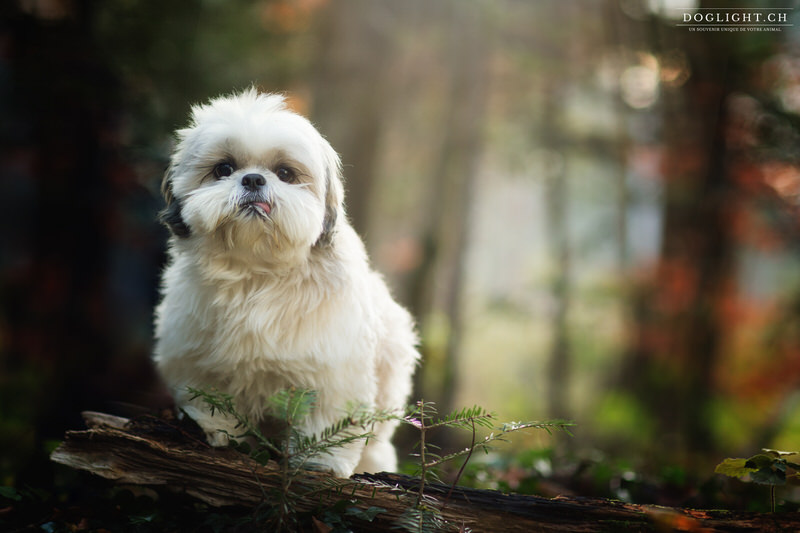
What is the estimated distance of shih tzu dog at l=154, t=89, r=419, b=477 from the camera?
8.25 ft

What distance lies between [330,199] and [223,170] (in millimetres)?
514

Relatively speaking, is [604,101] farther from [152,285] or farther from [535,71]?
[152,285]

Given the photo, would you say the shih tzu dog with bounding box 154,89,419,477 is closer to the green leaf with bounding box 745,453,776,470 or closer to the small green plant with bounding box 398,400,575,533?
the small green plant with bounding box 398,400,575,533

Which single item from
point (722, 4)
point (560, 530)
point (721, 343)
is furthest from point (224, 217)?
point (721, 343)

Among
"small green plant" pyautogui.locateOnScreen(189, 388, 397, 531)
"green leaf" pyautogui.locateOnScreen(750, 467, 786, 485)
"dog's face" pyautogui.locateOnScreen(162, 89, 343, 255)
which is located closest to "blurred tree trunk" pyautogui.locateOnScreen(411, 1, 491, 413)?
"dog's face" pyautogui.locateOnScreen(162, 89, 343, 255)

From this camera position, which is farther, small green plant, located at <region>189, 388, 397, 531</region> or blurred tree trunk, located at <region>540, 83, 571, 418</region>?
blurred tree trunk, located at <region>540, 83, 571, 418</region>

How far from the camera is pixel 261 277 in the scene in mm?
2709

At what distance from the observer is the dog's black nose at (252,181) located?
8.09ft

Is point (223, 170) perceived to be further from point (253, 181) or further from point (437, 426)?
point (437, 426)

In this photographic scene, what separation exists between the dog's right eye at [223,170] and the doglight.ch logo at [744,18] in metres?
4.16

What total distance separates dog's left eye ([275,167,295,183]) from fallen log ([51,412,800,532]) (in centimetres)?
119

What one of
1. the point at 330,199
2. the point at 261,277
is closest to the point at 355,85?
the point at 330,199

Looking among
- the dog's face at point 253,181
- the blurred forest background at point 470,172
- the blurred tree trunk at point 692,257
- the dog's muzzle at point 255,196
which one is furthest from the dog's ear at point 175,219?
the blurred tree trunk at point 692,257

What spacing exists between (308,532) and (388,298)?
4.82ft
